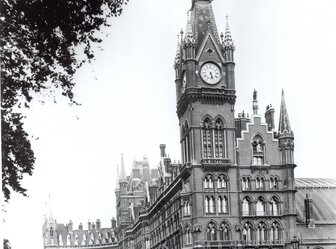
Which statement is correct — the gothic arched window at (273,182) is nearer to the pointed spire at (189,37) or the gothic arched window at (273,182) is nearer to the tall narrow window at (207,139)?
the tall narrow window at (207,139)

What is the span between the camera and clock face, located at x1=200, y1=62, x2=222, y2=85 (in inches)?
2552

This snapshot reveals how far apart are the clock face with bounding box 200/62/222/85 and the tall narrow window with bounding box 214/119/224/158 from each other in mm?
4329

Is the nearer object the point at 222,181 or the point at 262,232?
the point at 262,232

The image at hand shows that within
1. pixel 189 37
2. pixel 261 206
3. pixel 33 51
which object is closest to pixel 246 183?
pixel 261 206

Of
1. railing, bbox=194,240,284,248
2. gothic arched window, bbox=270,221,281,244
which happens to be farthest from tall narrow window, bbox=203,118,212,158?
gothic arched window, bbox=270,221,281,244

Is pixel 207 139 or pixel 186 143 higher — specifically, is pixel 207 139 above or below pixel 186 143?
below

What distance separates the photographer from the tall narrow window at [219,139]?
210 feet

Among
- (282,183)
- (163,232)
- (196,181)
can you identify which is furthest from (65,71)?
(163,232)

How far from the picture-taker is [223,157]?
63.9 m

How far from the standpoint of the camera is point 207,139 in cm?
6384

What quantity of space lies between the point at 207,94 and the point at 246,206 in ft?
40.5

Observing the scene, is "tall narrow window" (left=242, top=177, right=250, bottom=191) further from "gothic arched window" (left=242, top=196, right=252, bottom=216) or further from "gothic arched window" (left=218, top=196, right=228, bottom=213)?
"gothic arched window" (left=218, top=196, right=228, bottom=213)

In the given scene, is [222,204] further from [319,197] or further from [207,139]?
[319,197]

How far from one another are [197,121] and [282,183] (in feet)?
36.6
